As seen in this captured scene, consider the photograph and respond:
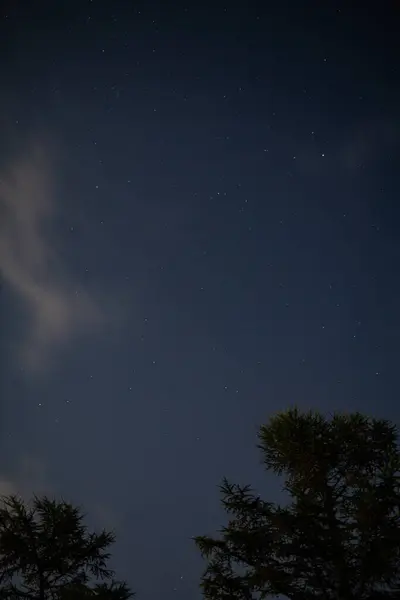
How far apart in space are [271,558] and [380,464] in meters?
3.31

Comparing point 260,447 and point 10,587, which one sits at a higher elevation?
point 260,447

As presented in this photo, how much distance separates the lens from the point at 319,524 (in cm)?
828

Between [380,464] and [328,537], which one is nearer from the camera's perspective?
[328,537]

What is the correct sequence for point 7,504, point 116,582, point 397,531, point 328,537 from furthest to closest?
1. point 7,504
2. point 116,582
3. point 328,537
4. point 397,531

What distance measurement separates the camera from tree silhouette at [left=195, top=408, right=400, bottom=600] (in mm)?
7414

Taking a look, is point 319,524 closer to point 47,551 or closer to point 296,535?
point 296,535

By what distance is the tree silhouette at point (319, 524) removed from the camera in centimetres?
741

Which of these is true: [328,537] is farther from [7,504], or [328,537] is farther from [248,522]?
[7,504]

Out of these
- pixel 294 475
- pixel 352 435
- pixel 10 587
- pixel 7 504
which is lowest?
pixel 10 587

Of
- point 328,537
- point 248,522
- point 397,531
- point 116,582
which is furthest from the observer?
point 116,582

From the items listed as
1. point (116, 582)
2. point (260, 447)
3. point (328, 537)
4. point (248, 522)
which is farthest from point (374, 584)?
point (116, 582)

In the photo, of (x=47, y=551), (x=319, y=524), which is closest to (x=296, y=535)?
(x=319, y=524)

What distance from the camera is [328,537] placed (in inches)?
319

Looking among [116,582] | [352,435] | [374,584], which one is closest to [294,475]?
[352,435]
